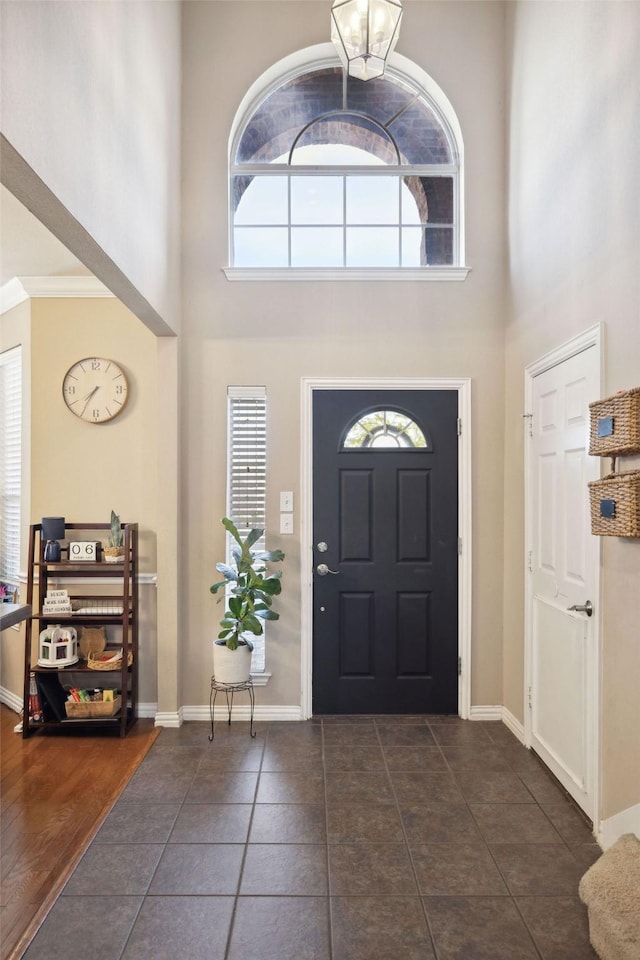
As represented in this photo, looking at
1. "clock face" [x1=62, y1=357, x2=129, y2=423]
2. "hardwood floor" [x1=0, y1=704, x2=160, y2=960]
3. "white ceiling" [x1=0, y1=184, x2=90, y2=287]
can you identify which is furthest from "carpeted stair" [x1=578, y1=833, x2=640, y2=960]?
"white ceiling" [x1=0, y1=184, x2=90, y2=287]

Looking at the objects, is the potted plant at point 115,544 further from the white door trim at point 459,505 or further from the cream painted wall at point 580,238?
the cream painted wall at point 580,238

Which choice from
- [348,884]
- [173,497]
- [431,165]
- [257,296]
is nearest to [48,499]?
[173,497]

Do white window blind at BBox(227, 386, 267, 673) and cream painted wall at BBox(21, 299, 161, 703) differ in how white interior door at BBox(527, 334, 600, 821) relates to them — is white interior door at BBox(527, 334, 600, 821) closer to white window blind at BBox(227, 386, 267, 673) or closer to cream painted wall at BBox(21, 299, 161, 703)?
white window blind at BBox(227, 386, 267, 673)

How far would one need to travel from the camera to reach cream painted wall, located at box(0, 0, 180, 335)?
1.58 m

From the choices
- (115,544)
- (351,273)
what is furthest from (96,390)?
(351,273)

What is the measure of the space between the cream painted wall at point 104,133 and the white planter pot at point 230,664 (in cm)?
189

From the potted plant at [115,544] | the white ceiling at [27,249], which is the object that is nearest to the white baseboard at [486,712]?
the potted plant at [115,544]

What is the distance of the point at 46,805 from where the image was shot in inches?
105

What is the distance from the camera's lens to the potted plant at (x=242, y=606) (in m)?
3.35

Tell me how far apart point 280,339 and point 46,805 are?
2.72 meters

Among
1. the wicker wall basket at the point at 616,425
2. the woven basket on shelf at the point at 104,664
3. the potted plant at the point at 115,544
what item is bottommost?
the woven basket on shelf at the point at 104,664

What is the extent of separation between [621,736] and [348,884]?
1.15 metres

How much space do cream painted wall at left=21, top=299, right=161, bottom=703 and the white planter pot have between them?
75cm

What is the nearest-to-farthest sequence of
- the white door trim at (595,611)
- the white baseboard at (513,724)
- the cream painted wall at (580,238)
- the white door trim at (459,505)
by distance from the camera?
Result: the cream painted wall at (580,238) < the white door trim at (595,611) < the white baseboard at (513,724) < the white door trim at (459,505)
